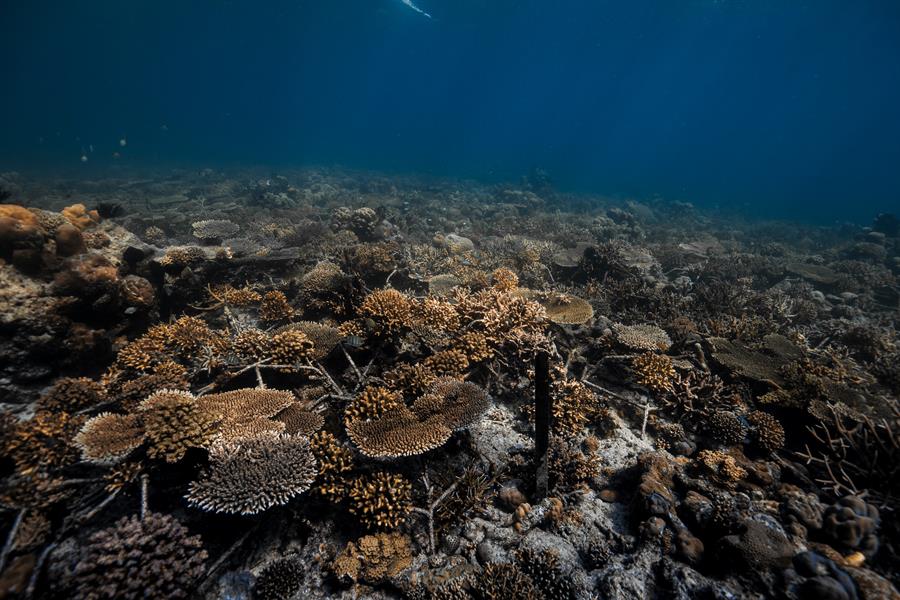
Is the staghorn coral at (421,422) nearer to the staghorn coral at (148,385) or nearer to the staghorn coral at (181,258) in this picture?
the staghorn coral at (148,385)

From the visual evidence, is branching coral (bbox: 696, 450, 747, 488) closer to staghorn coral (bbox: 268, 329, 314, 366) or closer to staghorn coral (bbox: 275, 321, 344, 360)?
staghorn coral (bbox: 275, 321, 344, 360)

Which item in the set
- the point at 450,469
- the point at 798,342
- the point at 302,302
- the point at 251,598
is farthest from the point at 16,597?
the point at 798,342

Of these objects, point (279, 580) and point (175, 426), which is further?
point (175, 426)

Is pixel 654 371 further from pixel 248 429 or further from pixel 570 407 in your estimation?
pixel 248 429

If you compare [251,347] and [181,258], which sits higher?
[251,347]

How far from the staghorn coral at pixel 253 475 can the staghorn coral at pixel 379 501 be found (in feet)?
2.12

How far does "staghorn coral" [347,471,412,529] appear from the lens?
154 inches

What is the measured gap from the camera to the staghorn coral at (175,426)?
3.59 m

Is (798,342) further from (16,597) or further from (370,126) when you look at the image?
(370,126)

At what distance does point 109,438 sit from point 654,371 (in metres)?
7.79

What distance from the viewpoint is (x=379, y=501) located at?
391cm

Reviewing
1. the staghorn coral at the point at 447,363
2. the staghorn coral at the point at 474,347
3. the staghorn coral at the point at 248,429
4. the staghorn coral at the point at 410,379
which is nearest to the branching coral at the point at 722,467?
the staghorn coral at the point at 474,347

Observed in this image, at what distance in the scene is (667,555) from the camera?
3.55 m

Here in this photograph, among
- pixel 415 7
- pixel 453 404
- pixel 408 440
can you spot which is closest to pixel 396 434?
pixel 408 440
